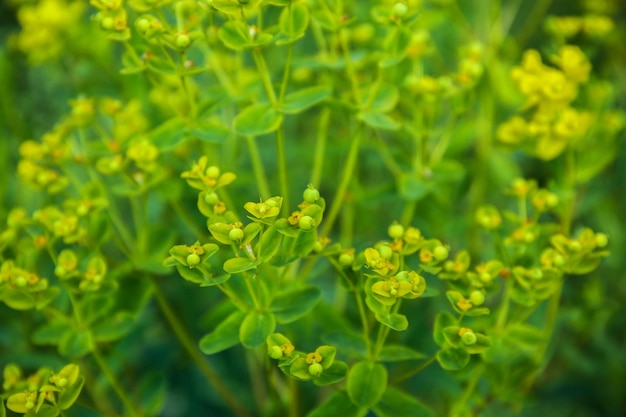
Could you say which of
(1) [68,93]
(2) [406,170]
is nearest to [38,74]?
(1) [68,93]

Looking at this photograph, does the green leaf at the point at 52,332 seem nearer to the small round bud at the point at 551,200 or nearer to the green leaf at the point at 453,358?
the green leaf at the point at 453,358

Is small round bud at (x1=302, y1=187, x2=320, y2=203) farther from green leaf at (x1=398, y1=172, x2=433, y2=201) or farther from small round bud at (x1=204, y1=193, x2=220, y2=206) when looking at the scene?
green leaf at (x1=398, y1=172, x2=433, y2=201)

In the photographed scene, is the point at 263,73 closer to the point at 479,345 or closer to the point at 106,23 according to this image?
the point at 106,23

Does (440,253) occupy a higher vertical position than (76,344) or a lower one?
higher

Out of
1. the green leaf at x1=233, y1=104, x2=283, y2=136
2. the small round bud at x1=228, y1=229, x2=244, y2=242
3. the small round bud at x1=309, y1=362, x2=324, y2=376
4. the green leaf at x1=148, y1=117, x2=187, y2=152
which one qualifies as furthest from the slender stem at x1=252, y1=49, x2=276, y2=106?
the small round bud at x1=309, y1=362, x2=324, y2=376

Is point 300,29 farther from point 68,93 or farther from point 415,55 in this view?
point 68,93

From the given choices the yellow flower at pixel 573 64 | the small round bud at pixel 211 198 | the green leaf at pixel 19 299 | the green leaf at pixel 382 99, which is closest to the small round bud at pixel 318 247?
the small round bud at pixel 211 198

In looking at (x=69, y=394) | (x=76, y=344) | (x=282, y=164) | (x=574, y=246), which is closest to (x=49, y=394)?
(x=69, y=394)
